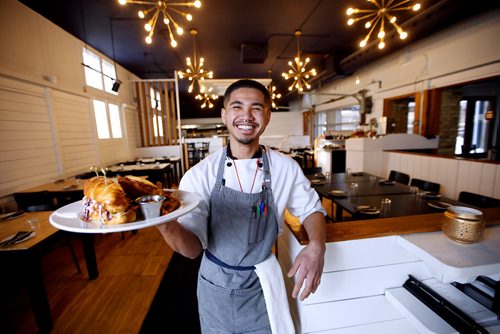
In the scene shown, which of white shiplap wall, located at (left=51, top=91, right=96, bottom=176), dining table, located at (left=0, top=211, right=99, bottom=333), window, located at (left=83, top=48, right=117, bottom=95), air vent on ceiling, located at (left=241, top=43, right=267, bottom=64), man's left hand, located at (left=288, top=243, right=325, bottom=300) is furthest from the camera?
air vent on ceiling, located at (left=241, top=43, right=267, bottom=64)

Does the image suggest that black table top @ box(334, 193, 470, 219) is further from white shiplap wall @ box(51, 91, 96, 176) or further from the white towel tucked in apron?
white shiplap wall @ box(51, 91, 96, 176)

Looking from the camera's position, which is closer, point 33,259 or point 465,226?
point 465,226

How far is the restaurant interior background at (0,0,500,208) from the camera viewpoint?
11.3 feet

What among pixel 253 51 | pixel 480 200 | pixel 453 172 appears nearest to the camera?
pixel 480 200

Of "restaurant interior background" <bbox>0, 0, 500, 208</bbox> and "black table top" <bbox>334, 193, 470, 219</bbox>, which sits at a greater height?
"restaurant interior background" <bbox>0, 0, 500, 208</bbox>

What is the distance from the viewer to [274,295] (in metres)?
1.13

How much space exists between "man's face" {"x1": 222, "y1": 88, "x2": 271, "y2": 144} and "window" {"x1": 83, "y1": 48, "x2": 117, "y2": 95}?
5.51m

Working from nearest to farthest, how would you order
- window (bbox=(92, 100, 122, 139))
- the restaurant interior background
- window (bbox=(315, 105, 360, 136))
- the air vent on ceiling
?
the restaurant interior background → window (bbox=(92, 100, 122, 139)) → the air vent on ceiling → window (bbox=(315, 105, 360, 136))

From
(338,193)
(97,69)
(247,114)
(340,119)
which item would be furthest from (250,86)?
(340,119)

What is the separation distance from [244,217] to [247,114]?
1.68 feet

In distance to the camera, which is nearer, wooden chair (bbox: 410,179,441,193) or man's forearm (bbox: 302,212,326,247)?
man's forearm (bbox: 302,212,326,247)

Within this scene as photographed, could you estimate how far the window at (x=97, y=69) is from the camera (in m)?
5.50

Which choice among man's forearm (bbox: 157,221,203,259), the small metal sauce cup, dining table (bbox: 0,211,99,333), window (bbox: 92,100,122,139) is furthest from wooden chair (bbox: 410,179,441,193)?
window (bbox: 92,100,122,139)

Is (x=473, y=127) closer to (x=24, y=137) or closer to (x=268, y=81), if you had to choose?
(x=268, y=81)
